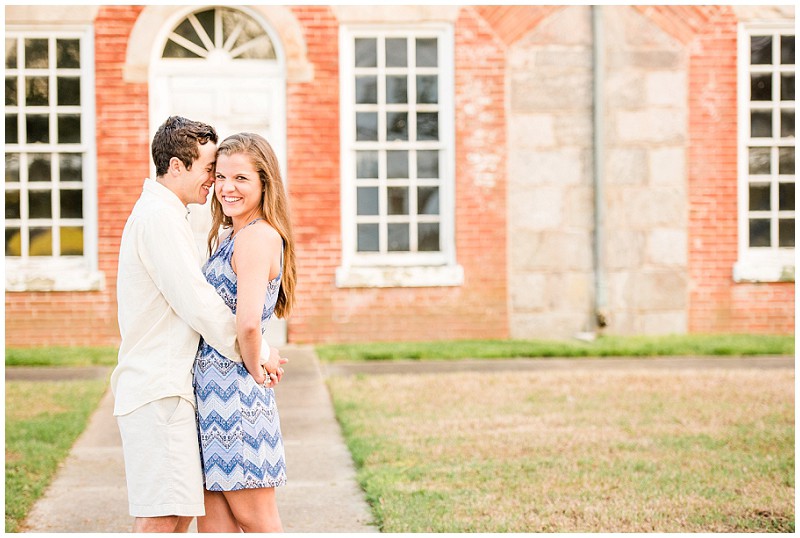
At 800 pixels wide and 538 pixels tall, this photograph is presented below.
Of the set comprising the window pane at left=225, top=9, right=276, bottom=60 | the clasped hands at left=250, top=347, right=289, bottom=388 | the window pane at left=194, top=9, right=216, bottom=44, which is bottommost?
the clasped hands at left=250, top=347, right=289, bottom=388

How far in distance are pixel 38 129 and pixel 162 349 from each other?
8524 millimetres

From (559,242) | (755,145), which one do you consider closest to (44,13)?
(559,242)

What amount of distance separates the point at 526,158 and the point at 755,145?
2.57 meters

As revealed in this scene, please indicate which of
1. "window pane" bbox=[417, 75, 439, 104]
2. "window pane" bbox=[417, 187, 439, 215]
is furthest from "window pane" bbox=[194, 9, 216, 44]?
"window pane" bbox=[417, 187, 439, 215]

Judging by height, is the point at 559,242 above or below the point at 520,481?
above

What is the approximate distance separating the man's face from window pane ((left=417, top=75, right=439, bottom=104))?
8.01 m

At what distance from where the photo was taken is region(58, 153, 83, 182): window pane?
11.2 meters

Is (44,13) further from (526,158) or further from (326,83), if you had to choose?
(526,158)

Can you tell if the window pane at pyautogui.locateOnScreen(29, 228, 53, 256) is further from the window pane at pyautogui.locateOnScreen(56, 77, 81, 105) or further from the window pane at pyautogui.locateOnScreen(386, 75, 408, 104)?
the window pane at pyautogui.locateOnScreen(386, 75, 408, 104)

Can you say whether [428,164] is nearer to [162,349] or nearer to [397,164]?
[397,164]

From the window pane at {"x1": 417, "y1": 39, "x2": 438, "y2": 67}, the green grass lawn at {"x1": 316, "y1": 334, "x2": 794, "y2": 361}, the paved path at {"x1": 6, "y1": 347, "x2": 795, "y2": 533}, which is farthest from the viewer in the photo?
the window pane at {"x1": 417, "y1": 39, "x2": 438, "y2": 67}

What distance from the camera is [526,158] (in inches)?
446

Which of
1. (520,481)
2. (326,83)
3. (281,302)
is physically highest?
(326,83)

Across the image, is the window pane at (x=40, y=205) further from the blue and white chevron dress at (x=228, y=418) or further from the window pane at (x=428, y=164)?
the blue and white chevron dress at (x=228, y=418)
